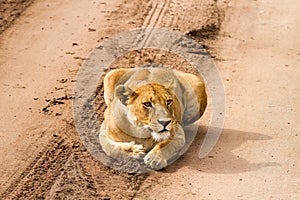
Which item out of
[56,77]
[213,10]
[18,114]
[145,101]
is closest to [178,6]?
[213,10]

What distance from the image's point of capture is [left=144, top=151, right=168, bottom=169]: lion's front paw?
7.98 m

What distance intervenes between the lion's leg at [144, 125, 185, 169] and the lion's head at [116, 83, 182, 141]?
0.09 meters

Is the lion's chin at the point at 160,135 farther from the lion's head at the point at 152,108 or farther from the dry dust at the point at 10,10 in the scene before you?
the dry dust at the point at 10,10

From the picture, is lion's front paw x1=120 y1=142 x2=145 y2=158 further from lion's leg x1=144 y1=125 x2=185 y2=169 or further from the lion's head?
the lion's head

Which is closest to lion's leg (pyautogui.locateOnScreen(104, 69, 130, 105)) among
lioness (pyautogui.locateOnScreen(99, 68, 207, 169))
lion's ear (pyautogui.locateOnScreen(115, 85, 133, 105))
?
lioness (pyautogui.locateOnScreen(99, 68, 207, 169))

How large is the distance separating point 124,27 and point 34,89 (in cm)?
236

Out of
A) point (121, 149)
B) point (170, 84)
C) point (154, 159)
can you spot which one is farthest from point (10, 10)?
point (154, 159)

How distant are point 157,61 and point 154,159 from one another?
2.97 meters

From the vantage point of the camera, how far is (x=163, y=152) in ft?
26.4

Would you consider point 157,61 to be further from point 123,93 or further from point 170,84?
point 123,93

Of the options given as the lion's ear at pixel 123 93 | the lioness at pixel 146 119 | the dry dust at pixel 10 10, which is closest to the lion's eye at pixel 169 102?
the lioness at pixel 146 119

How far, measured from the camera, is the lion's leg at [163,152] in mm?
7988

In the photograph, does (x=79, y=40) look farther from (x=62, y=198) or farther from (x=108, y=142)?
(x=62, y=198)

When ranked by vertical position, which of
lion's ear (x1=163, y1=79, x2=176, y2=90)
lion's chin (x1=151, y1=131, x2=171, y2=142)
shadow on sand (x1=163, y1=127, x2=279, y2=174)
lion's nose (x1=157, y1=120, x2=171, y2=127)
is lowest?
shadow on sand (x1=163, y1=127, x2=279, y2=174)
